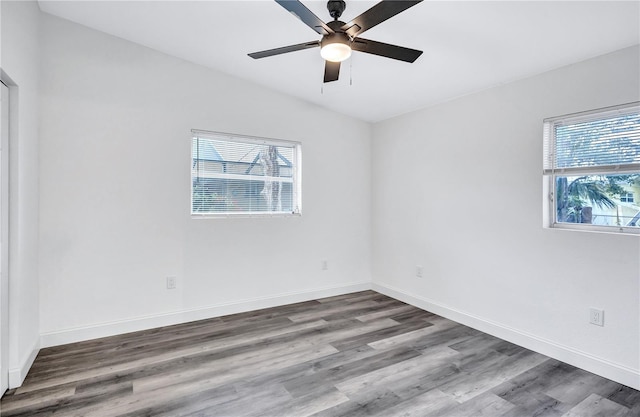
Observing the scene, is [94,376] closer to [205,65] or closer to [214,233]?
[214,233]

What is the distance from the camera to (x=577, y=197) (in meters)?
2.66

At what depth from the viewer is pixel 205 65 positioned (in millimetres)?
3473

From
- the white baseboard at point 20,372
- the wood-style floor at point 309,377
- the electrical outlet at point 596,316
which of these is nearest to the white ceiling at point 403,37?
the electrical outlet at point 596,316

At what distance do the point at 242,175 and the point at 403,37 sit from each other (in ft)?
7.24

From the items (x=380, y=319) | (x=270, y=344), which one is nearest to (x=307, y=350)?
(x=270, y=344)

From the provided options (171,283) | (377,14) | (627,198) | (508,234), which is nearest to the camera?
(377,14)

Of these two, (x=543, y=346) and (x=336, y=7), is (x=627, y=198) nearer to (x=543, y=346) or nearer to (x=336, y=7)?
(x=543, y=346)

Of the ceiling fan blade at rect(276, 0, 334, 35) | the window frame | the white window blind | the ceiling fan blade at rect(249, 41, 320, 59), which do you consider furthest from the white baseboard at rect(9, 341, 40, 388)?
the window frame

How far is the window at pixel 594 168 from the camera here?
2.35 metres

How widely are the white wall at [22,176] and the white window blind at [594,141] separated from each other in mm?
3990

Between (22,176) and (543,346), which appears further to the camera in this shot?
(543,346)

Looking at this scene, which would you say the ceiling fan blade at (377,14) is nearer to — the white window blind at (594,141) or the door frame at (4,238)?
the white window blind at (594,141)

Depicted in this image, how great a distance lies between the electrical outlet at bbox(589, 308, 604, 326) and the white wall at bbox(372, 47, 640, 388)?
0.11ft

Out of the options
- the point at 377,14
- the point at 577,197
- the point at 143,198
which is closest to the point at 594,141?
the point at 577,197
